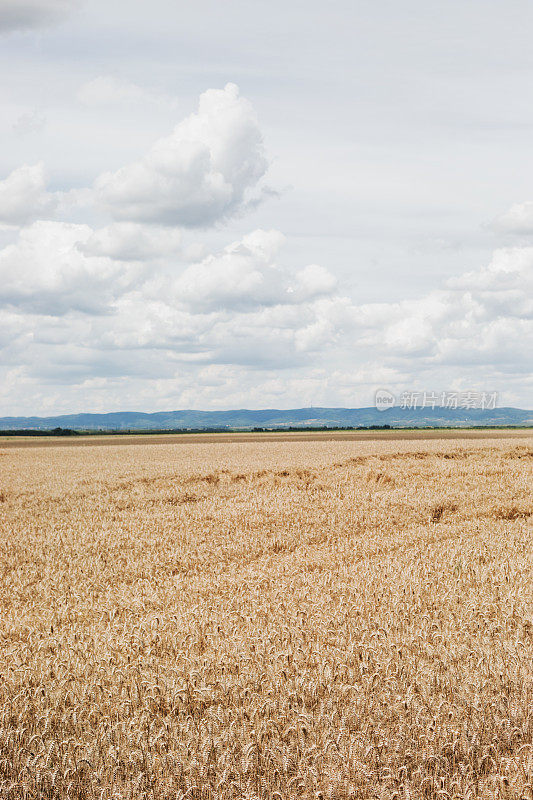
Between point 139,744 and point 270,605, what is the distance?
3.64 m

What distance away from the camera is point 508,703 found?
219 inches

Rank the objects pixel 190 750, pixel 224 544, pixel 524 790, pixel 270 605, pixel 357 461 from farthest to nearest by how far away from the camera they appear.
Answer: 1. pixel 357 461
2. pixel 224 544
3. pixel 270 605
4. pixel 190 750
5. pixel 524 790

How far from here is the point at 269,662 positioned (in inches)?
256

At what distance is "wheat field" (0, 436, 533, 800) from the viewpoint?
4711 mm

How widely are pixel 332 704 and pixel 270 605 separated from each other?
3008 mm

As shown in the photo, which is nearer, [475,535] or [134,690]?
[134,690]

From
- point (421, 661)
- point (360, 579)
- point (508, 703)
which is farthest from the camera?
point (360, 579)

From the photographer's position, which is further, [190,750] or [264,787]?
[190,750]

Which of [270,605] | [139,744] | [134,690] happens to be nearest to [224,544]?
[270,605]

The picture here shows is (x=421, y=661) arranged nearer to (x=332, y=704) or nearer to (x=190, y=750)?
(x=332, y=704)

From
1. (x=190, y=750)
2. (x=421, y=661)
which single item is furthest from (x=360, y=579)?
(x=190, y=750)

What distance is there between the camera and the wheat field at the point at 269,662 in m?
4.71

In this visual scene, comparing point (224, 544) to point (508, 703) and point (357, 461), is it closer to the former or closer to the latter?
point (508, 703)

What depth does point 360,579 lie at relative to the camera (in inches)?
395
